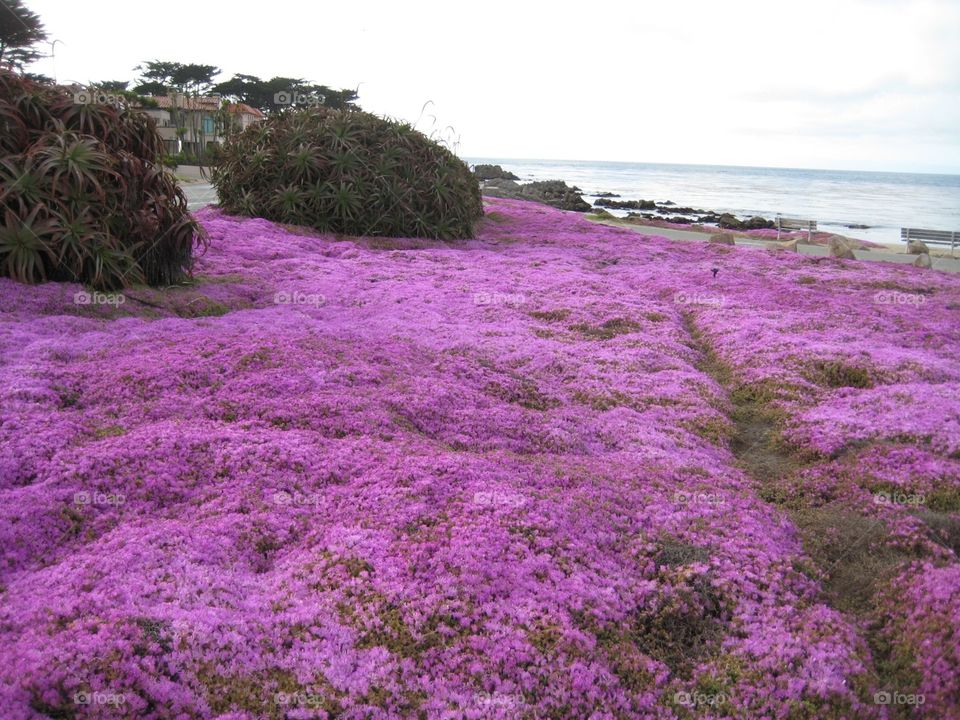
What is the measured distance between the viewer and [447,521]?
5.08 meters

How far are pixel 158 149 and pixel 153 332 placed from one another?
4.48 m

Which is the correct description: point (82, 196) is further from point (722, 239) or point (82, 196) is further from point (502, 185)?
point (502, 185)

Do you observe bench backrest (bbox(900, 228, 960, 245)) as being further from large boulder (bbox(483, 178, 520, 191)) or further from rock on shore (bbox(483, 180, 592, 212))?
large boulder (bbox(483, 178, 520, 191))

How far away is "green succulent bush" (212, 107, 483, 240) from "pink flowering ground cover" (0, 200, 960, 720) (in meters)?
10.0

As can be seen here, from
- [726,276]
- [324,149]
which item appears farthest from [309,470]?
[324,149]

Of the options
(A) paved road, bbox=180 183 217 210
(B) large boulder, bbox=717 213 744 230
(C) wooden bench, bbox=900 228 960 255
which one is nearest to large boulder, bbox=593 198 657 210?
(B) large boulder, bbox=717 213 744 230

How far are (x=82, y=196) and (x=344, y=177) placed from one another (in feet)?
36.3

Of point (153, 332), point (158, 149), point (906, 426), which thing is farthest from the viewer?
point (158, 149)

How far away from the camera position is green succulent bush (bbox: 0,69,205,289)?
923 centimetres

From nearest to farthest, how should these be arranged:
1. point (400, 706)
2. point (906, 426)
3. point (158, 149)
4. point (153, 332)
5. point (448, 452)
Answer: point (400, 706), point (448, 452), point (906, 426), point (153, 332), point (158, 149)

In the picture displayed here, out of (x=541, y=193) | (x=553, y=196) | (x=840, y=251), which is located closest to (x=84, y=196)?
(x=840, y=251)

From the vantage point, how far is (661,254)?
2158 cm

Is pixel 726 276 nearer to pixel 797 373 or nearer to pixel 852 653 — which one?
pixel 797 373

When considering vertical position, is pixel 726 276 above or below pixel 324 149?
below
